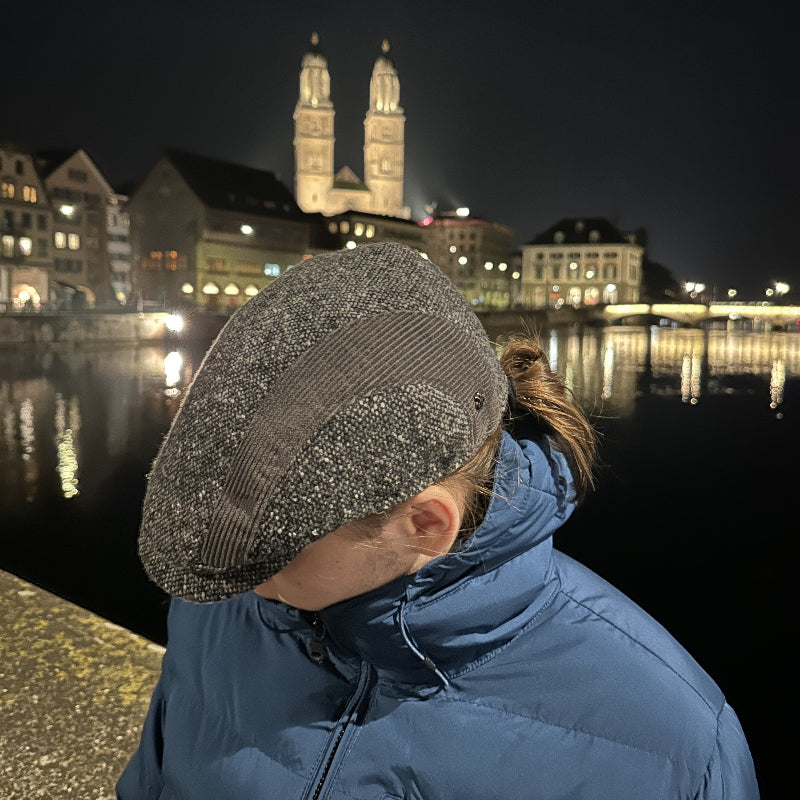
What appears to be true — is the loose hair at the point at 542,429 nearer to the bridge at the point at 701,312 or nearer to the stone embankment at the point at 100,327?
the stone embankment at the point at 100,327

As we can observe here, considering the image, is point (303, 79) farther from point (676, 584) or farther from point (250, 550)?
point (250, 550)

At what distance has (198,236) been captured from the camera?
53.1m

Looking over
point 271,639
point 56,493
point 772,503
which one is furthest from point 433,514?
point 772,503

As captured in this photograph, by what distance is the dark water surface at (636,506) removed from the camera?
12.1 m

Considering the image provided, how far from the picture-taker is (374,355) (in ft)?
2.90

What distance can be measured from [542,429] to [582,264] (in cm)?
9511

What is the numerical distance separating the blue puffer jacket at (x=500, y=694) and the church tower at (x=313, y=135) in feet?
347

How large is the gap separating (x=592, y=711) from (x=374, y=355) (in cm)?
53

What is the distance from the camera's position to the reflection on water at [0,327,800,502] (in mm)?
19281

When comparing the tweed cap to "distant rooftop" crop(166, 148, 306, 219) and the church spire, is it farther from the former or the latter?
the church spire

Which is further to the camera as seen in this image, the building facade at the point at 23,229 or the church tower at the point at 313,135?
the church tower at the point at 313,135

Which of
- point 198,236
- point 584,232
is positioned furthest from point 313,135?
point 198,236

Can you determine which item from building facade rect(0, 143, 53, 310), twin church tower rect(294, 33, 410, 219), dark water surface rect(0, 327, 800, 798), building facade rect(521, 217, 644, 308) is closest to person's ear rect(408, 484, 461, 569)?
dark water surface rect(0, 327, 800, 798)

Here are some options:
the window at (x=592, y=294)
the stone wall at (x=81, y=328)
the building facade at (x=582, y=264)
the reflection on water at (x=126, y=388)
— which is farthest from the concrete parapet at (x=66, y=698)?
the window at (x=592, y=294)
